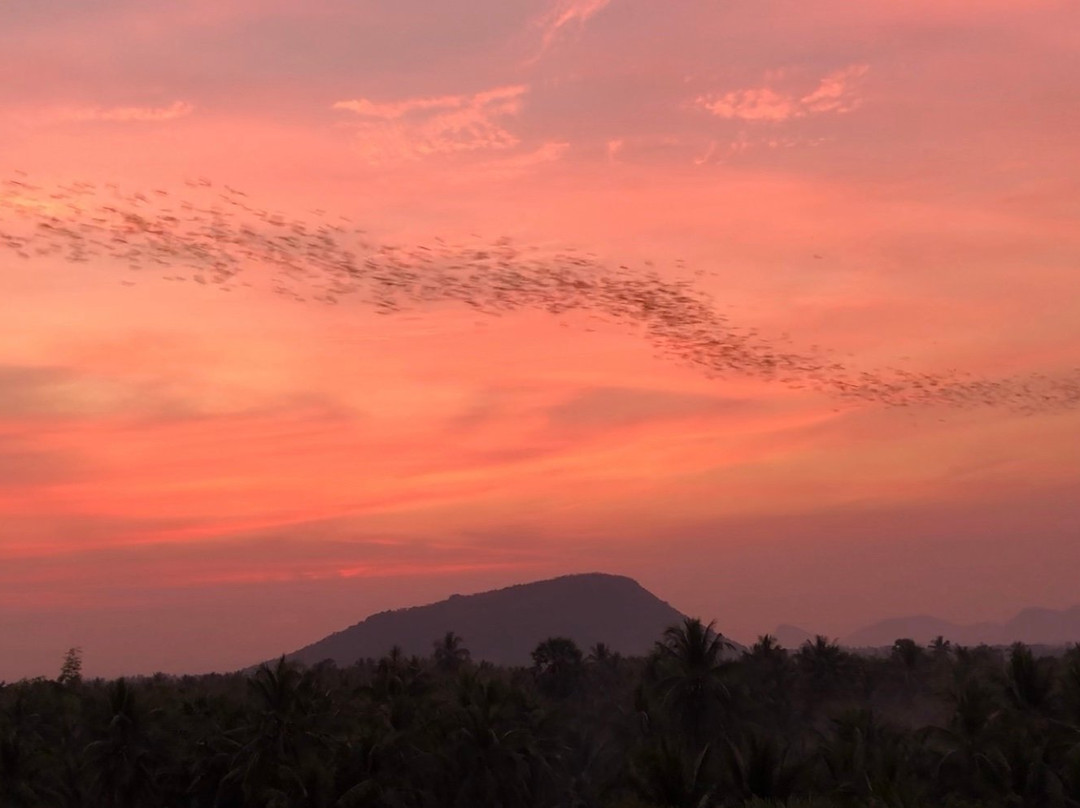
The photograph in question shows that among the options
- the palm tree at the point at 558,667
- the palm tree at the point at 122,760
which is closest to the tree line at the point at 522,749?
the palm tree at the point at 122,760

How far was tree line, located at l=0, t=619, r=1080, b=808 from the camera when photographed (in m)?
51.8

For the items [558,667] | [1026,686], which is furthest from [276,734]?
[558,667]

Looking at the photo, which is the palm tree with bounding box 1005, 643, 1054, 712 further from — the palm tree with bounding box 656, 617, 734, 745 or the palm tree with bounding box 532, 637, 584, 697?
the palm tree with bounding box 532, 637, 584, 697

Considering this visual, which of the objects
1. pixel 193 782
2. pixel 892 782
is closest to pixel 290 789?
pixel 193 782

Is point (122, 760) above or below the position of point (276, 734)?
below

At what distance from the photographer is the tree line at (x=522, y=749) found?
51781 mm

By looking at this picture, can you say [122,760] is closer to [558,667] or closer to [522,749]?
[522,749]

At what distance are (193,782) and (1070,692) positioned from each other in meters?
55.0

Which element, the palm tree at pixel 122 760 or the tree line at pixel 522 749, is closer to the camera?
the tree line at pixel 522 749

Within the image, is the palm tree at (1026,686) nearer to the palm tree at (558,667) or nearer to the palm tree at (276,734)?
the palm tree at (276,734)

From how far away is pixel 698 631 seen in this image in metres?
83.8

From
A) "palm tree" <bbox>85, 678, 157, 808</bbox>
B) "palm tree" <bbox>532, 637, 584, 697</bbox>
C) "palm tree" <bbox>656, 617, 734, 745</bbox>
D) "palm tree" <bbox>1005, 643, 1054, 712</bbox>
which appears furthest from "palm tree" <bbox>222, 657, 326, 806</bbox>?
"palm tree" <bbox>532, 637, 584, 697</bbox>

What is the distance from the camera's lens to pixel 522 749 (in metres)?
80.4

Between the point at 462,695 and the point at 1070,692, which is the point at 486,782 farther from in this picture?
the point at 1070,692
